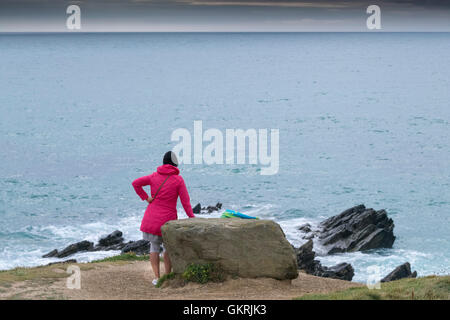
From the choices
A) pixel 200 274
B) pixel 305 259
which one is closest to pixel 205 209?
pixel 305 259

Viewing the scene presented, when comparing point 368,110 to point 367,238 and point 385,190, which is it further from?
point 367,238

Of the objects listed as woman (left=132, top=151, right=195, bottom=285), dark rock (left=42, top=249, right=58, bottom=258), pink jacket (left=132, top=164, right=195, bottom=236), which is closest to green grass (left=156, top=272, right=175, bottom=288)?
woman (left=132, top=151, right=195, bottom=285)

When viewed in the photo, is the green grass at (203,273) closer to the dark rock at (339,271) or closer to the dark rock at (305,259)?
the dark rock at (305,259)

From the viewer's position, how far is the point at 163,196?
14531 millimetres

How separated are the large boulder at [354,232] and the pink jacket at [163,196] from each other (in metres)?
20.5

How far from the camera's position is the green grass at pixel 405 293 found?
12500mm

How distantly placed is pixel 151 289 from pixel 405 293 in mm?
6326

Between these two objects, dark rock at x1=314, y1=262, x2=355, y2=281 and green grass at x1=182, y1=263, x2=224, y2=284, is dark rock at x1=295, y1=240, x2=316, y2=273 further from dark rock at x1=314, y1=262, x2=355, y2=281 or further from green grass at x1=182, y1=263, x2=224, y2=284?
green grass at x1=182, y1=263, x2=224, y2=284

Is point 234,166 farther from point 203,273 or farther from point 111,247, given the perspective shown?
point 203,273

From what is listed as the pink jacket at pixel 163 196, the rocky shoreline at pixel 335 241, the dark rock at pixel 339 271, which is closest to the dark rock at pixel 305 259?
the rocky shoreline at pixel 335 241

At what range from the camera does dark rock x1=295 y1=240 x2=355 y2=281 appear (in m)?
28.2

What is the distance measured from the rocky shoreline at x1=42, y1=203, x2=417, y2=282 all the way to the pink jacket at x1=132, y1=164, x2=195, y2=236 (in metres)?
14.7

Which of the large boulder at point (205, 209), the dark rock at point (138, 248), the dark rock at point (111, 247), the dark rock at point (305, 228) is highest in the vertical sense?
the large boulder at point (205, 209)
